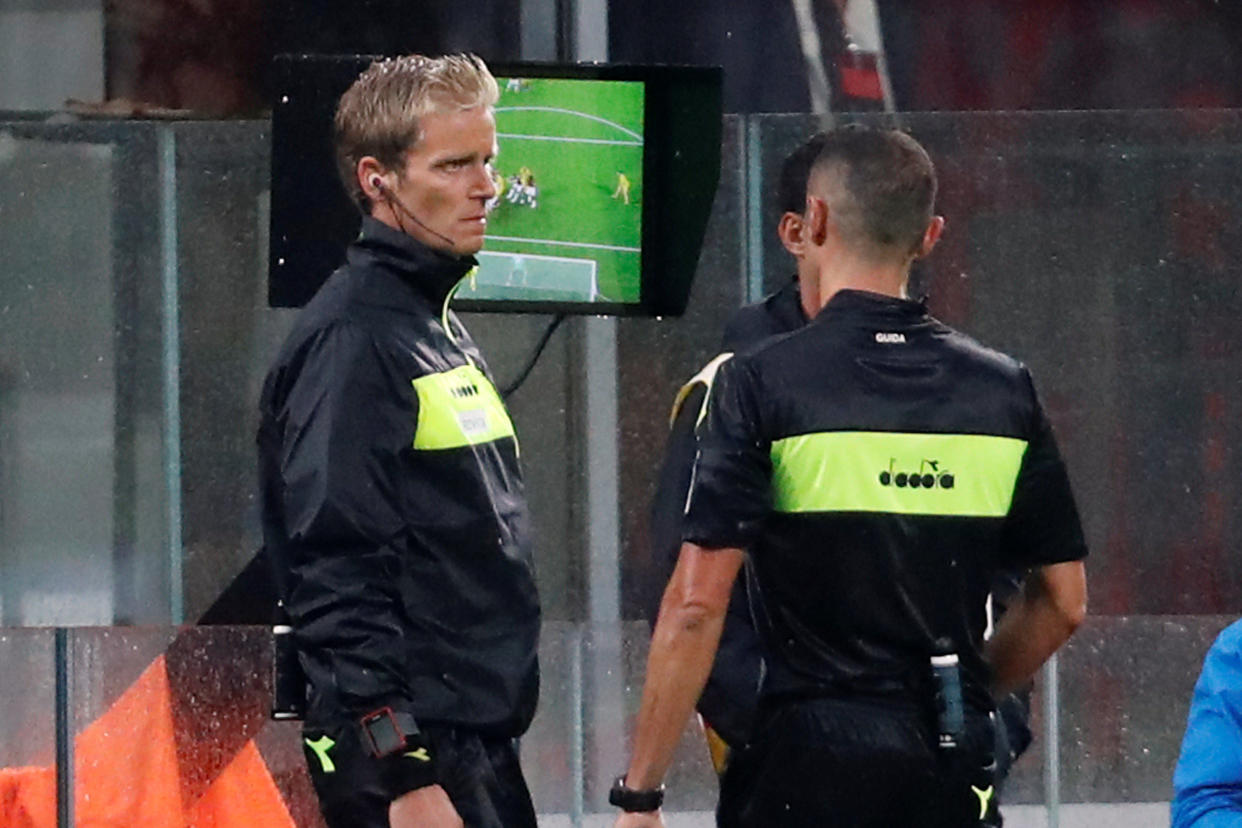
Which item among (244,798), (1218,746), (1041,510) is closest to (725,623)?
(1041,510)

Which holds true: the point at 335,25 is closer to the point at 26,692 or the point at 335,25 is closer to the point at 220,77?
the point at 220,77

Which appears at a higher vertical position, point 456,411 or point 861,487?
point 456,411

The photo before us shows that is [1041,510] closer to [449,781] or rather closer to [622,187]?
[449,781]

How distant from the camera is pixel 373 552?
3430mm

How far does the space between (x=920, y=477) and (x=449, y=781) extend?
0.77 m

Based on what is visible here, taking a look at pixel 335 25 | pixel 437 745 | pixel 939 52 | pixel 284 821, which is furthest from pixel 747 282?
pixel 437 745

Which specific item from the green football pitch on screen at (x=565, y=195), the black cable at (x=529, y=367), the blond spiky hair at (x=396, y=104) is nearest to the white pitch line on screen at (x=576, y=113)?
the green football pitch on screen at (x=565, y=195)

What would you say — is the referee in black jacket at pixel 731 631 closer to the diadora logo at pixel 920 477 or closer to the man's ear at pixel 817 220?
the man's ear at pixel 817 220

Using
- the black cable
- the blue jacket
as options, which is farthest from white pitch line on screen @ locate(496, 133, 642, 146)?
the blue jacket

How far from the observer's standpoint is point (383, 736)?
11.1 ft

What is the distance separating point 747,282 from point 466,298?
1.05m

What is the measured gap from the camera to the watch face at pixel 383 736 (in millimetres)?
3396

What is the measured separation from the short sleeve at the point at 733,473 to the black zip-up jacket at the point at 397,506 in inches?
10.2

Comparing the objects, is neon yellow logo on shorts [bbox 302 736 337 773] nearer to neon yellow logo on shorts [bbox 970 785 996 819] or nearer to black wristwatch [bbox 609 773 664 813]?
black wristwatch [bbox 609 773 664 813]
